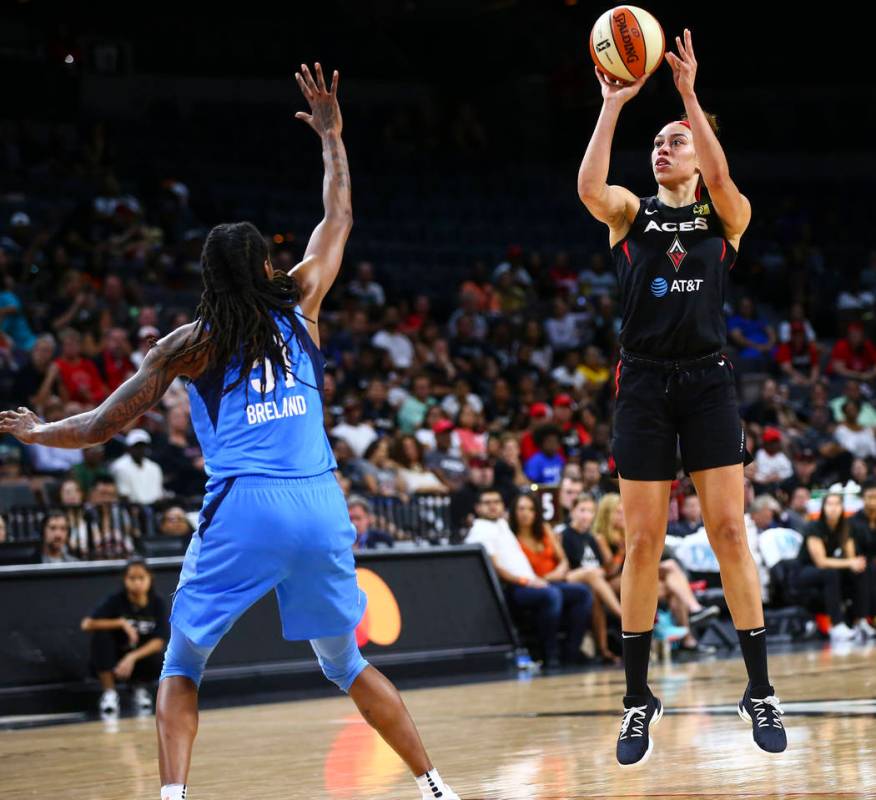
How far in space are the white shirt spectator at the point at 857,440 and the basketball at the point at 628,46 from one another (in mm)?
13562

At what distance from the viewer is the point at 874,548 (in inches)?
607

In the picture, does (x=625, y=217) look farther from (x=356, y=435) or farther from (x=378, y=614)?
(x=356, y=435)

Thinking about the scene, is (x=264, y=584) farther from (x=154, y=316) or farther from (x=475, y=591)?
(x=154, y=316)

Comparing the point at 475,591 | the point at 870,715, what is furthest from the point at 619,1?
the point at 870,715

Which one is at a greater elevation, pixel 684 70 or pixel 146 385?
pixel 684 70

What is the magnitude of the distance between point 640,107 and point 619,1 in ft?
7.20

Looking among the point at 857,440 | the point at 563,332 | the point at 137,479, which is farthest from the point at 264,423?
the point at 563,332

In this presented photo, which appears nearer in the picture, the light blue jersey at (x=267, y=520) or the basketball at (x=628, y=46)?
the light blue jersey at (x=267, y=520)

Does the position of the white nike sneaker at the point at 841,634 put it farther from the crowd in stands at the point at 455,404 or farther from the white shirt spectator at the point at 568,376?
the white shirt spectator at the point at 568,376

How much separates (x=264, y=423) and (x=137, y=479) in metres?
8.96

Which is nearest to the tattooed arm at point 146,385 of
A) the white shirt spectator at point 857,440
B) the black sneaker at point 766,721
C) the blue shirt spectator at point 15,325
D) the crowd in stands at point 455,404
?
the black sneaker at point 766,721

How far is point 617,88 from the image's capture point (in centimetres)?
599

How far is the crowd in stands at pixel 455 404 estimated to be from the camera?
A: 44.4ft

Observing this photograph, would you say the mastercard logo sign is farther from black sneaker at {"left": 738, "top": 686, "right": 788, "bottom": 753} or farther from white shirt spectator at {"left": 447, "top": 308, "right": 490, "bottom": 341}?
white shirt spectator at {"left": 447, "top": 308, "right": 490, "bottom": 341}
